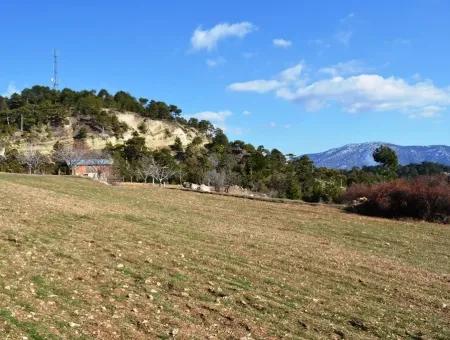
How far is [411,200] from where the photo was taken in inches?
1380

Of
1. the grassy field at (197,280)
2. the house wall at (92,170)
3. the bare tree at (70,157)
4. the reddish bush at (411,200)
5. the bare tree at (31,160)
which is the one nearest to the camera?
the grassy field at (197,280)

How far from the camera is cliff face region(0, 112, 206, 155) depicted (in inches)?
Answer: 4146

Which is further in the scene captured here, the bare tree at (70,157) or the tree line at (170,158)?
the bare tree at (70,157)

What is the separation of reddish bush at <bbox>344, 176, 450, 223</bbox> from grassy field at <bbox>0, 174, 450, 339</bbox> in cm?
1260

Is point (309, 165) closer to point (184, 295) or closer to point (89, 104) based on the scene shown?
point (89, 104)

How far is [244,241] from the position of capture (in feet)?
60.8

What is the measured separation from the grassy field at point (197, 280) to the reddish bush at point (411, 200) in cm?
1260

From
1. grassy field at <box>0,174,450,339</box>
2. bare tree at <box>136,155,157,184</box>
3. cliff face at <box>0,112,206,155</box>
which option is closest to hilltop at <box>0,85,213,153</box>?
cliff face at <box>0,112,206,155</box>

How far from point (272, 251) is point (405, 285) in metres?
4.52

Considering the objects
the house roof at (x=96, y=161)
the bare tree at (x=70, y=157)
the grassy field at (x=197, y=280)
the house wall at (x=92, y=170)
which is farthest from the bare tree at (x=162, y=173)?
the grassy field at (x=197, y=280)

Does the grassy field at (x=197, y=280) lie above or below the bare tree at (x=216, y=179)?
below

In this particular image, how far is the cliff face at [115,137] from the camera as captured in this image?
105 meters

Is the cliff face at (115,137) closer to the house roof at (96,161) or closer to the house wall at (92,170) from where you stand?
the house wall at (92,170)

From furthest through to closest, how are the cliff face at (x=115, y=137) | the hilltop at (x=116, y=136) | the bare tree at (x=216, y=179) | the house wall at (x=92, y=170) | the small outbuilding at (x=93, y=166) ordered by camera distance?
the hilltop at (x=116, y=136)
the cliff face at (x=115, y=137)
the small outbuilding at (x=93, y=166)
the house wall at (x=92, y=170)
the bare tree at (x=216, y=179)
